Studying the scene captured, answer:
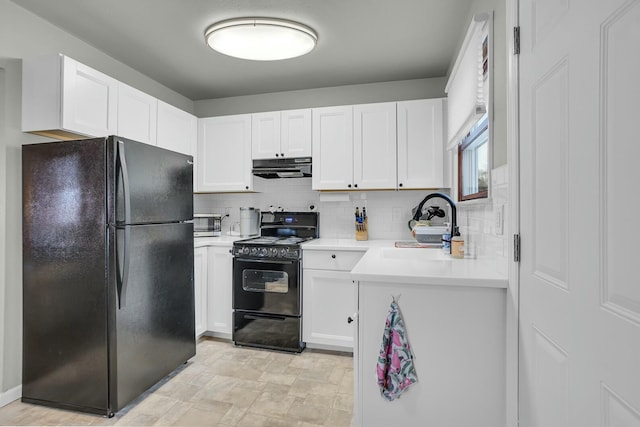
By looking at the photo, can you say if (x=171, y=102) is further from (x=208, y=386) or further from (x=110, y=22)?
(x=208, y=386)

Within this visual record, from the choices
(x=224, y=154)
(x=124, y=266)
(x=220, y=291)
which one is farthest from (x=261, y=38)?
(x=220, y=291)

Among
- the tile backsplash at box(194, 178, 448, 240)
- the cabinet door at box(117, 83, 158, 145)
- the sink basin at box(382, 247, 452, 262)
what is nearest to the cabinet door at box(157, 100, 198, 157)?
the cabinet door at box(117, 83, 158, 145)

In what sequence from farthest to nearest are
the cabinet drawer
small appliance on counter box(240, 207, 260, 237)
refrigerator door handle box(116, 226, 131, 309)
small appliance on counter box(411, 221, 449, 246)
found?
small appliance on counter box(240, 207, 260, 237)
the cabinet drawer
small appliance on counter box(411, 221, 449, 246)
refrigerator door handle box(116, 226, 131, 309)

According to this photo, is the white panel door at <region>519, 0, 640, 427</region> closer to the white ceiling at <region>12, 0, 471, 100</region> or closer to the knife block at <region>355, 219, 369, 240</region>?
the white ceiling at <region>12, 0, 471, 100</region>

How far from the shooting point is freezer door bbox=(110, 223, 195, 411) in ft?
6.80

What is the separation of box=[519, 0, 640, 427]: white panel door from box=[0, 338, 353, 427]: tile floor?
51.9 inches

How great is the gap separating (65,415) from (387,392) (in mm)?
1922

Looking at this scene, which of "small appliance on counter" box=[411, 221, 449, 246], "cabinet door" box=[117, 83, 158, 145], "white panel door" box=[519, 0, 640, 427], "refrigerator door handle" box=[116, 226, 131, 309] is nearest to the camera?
"white panel door" box=[519, 0, 640, 427]

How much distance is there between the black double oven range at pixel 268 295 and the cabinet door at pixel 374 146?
885 mm

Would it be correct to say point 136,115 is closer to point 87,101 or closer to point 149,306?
point 87,101

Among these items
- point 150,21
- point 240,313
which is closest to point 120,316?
point 240,313

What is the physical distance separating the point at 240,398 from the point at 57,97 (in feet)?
7.22

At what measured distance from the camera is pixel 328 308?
118 inches

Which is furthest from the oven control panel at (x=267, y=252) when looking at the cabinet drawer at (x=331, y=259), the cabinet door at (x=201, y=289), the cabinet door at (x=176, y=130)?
the cabinet door at (x=176, y=130)
